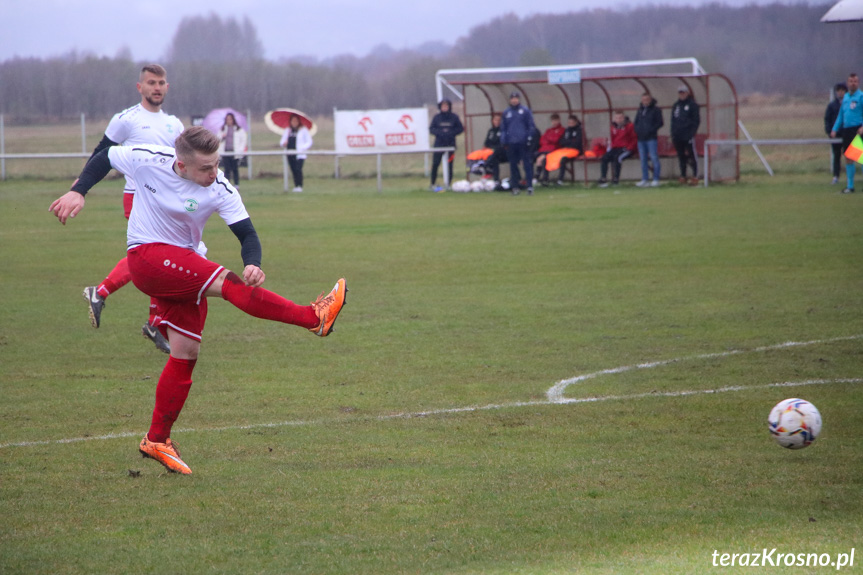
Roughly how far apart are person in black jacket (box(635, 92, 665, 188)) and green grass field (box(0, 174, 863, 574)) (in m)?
9.85

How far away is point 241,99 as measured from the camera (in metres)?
45.6

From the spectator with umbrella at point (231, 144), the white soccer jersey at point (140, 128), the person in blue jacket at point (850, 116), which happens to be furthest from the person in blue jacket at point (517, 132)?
the white soccer jersey at point (140, 128)

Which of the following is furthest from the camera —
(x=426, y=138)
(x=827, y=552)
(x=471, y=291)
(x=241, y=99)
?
(x=241, y=99)

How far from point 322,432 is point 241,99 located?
42.0 meters

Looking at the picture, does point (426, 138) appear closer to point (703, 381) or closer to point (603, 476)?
point (703, 381)

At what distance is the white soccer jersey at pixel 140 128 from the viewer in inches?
296

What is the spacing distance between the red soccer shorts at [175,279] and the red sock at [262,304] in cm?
10

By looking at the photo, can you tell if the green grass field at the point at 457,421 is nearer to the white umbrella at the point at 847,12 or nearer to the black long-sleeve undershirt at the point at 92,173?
the black long-sleeve undershirt at the point at 92,173

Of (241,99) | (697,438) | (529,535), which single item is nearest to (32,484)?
(529,535)

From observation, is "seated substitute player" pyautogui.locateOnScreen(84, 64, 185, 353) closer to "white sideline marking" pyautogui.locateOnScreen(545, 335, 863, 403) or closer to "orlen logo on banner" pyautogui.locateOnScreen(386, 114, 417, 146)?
"white sideline marking" pyautogui.locateOnScreen(545, 335, 863, 403)

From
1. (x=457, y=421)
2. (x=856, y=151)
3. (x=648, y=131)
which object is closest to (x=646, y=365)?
(x=457, y=421)

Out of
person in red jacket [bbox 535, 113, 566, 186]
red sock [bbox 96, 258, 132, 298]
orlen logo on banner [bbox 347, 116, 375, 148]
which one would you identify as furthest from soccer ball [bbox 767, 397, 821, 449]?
orlen logo on banner [bbox 347, 116, 375, 148]

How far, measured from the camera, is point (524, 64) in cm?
5666

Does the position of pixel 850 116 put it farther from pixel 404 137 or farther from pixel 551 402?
pixel 551 402
